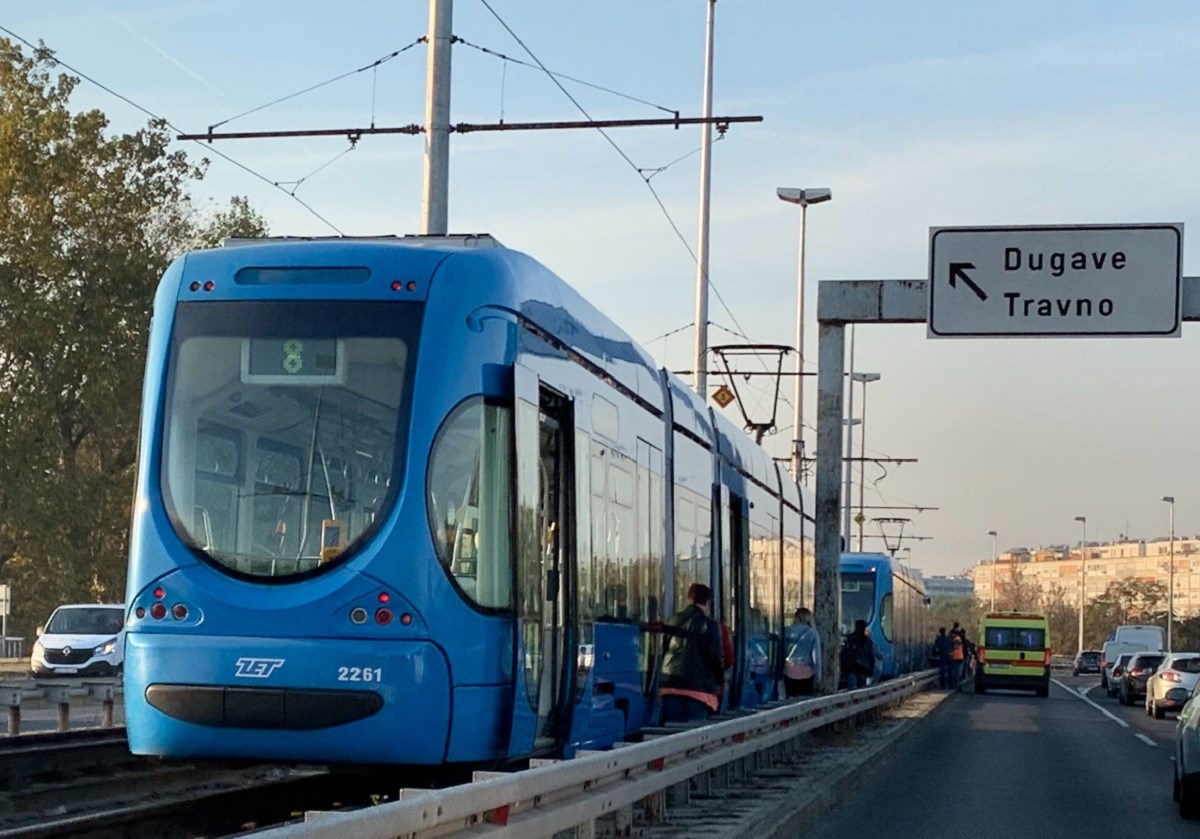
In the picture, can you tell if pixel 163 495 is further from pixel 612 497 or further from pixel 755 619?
pixel 755 619

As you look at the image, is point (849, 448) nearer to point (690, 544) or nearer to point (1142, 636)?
point (1142, 636)

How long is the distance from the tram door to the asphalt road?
2180 millimetres

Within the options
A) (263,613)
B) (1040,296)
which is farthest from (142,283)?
(263,613)

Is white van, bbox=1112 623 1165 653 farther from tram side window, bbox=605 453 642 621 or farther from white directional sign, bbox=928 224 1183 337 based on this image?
tram side window, bbox=605 453 642 621

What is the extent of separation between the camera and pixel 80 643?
38812 mm

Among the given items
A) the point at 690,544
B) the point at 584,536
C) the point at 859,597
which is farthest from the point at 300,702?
the point at 859,597

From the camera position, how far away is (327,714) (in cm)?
1166

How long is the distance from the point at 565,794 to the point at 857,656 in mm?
21824

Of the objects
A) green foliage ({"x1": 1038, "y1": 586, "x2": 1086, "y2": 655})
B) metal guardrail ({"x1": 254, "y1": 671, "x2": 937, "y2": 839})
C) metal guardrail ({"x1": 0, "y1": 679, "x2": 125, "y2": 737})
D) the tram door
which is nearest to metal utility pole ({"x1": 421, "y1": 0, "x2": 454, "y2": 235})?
metal guardrail ({"x1": 0, "y1": 679, "x2": 125, "y2": 737})

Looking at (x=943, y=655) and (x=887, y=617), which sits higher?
(x=887, y=617)

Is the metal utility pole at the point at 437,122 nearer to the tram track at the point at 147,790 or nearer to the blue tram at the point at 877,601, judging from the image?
the tram track at the point at 147,790

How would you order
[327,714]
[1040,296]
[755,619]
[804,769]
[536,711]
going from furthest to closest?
[755,619] < [1040,296] < [804,769] < [536,711] < [327,714]

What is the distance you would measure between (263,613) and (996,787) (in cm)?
948

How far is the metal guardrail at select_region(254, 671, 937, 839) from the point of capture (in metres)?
6.98
